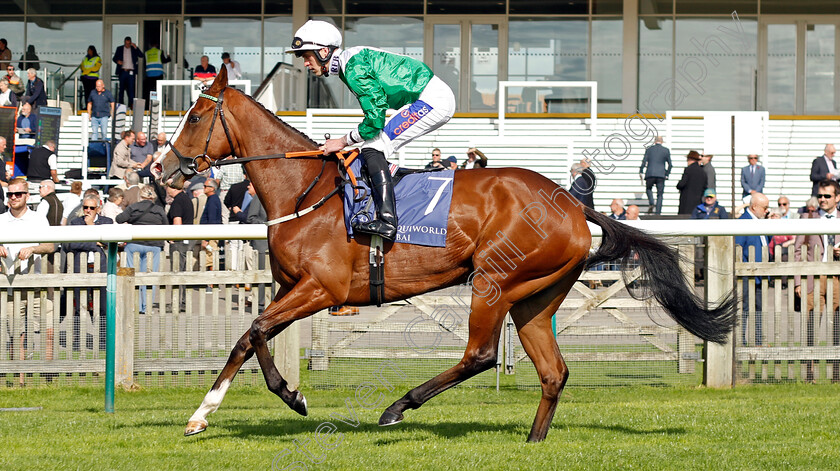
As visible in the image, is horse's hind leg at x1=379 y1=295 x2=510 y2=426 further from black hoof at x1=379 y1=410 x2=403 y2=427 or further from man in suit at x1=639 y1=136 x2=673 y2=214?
man in suit at x1=639 y1=136 x2=673 y2=214

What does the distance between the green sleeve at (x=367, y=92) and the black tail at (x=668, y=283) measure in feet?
4.58

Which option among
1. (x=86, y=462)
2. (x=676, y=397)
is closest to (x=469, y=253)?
(x=86, y=462)

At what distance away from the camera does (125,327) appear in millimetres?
7551

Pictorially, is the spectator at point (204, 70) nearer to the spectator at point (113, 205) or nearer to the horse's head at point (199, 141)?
the spectator at point (113, 205)

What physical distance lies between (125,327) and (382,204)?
2.97 meters

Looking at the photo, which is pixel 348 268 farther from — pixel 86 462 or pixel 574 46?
pixel 574 46

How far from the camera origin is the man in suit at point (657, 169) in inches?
639

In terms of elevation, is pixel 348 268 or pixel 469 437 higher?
pixel 348 268

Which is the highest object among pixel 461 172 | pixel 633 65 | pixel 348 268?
pixel 633 65

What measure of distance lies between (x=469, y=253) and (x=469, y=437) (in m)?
1.01

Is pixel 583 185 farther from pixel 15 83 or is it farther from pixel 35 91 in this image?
pixel 35 91

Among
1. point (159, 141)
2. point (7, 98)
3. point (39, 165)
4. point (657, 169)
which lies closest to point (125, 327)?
point (39, 165)

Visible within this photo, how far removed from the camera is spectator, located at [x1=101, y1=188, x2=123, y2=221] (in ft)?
38.2

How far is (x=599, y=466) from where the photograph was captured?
4.75 meters
